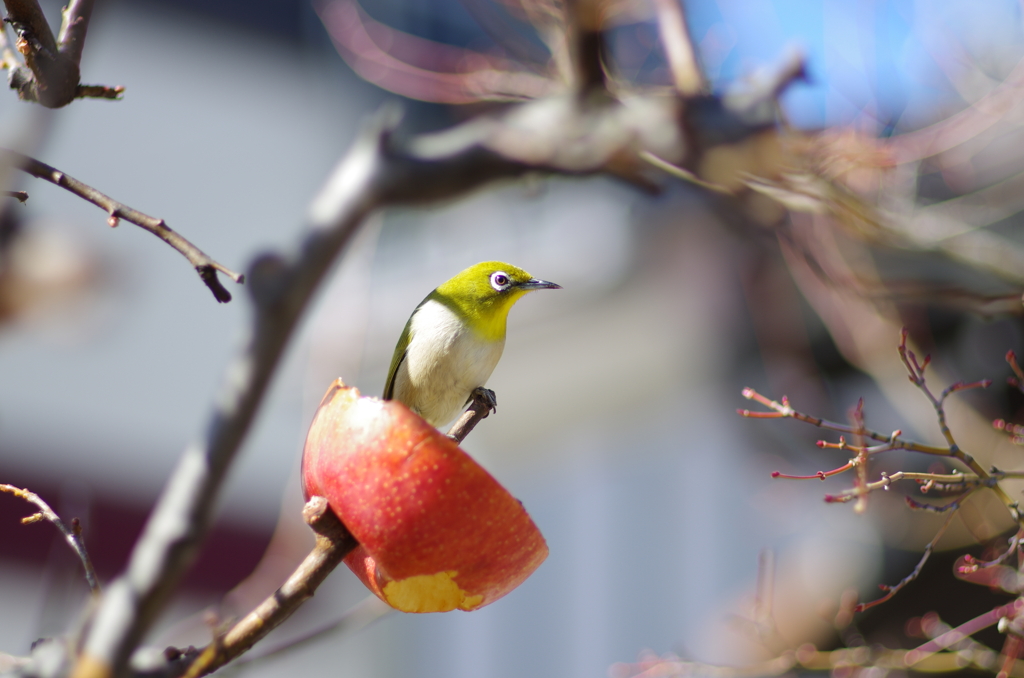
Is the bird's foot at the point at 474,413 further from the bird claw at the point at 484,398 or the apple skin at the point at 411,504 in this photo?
the apple skin at the point at 411,504

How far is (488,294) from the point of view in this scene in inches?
52.0

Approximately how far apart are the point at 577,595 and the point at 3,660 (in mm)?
6244

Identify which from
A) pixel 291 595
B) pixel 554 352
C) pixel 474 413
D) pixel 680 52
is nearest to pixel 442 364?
pixel 474 413

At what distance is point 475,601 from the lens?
1.02 m

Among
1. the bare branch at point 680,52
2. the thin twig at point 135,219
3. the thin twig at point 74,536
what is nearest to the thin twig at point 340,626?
the thin twig at point 74,536

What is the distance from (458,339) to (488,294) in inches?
3.9

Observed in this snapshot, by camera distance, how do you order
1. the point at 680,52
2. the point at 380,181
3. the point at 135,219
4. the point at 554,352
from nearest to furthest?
1. the point at 135,219
2. the point at 380,181
3. the point at 680,52
4. the point at 554,352

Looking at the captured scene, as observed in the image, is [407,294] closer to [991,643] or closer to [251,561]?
[251,561]

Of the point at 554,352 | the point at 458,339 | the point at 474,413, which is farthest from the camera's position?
the point at 554,352

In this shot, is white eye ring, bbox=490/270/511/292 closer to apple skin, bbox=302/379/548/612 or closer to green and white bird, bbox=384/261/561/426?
green and white bird, bbox=384/261/561/426

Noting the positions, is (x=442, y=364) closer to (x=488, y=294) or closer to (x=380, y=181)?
(x=488, y=294)

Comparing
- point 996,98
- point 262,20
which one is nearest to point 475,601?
point 996,98

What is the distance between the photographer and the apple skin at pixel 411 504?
892mm

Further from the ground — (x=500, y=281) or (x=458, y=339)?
(x=500, y=281)
